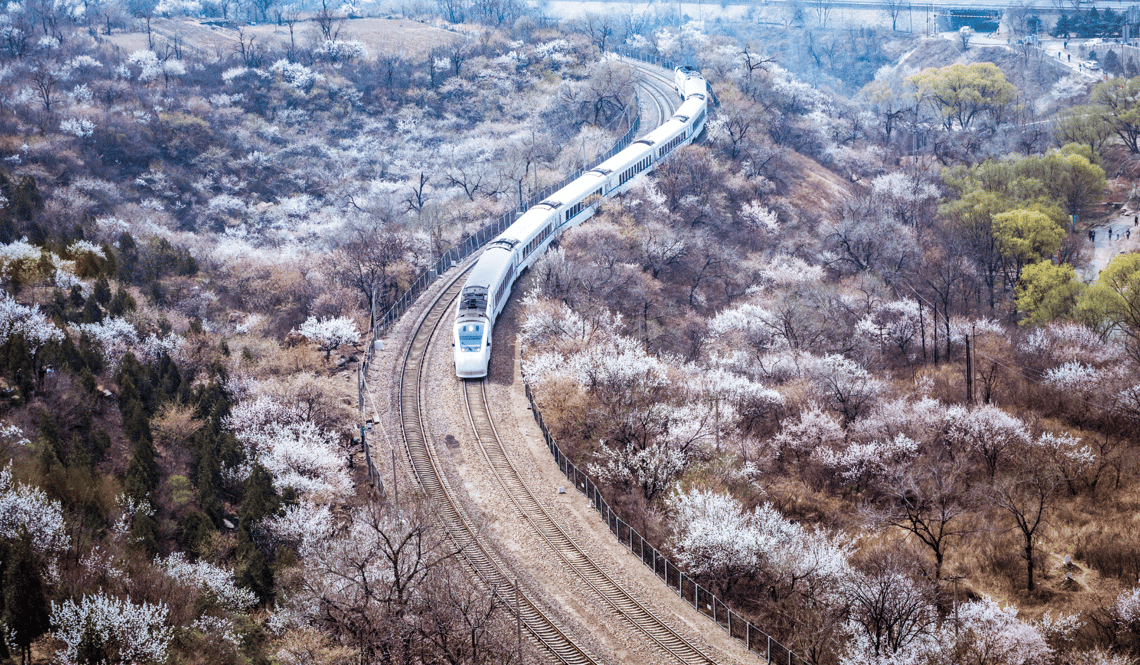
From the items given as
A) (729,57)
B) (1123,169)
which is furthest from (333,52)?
(1123,169)

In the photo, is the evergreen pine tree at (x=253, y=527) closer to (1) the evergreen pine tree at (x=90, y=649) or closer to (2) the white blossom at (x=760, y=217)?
(1) the evergreen pine tree at (x=90, y=649)

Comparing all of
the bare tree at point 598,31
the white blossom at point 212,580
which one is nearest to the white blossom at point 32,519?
the white blossom at point 212,580

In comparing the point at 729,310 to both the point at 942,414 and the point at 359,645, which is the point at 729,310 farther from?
the point at 359,645

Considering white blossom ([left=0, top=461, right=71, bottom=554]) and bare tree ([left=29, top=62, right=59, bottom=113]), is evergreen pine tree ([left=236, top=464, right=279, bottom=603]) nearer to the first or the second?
white blossom ([left=0, top=461, right=71, bottom=554])

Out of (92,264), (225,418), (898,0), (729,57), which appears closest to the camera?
(225,418)

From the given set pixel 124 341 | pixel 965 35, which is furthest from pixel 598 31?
pixel 124 341

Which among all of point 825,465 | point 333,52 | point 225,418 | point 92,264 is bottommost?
point 825,465

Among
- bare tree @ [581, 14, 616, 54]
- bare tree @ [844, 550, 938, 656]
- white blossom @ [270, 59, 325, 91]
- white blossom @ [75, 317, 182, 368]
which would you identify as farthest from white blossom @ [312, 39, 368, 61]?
bare tree @ [844, 550, 938, 656]
